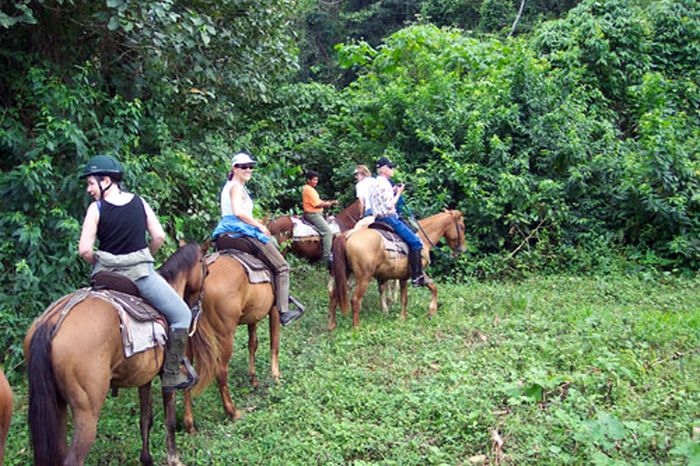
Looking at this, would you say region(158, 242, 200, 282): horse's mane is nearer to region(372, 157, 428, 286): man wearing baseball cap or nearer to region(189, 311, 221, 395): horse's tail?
region(189, 311, 221, 395): horse's tail

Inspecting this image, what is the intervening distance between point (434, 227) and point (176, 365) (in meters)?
6.17

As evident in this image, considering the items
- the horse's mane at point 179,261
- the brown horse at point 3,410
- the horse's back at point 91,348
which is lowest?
the brown horse at point 3,410

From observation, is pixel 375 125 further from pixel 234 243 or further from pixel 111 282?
pixel 111 282

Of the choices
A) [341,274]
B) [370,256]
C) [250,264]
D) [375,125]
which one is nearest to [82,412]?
[250,264]

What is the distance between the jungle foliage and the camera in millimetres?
7023

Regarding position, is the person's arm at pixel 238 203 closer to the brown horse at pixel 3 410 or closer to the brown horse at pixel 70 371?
the brown horse at pixel 70 371

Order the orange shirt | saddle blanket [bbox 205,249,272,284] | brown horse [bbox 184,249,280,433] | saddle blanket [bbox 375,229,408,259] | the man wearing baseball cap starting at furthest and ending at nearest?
the orange shirt < the man wearing baseball cap < saddle blanket [bbox 375,229,408,259] < saddle blanket [bbox 205,249,272,284] < brown horse [bbox 184,249,280,433]

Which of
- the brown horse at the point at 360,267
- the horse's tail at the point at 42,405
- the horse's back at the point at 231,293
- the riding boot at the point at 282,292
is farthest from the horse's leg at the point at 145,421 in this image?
the brown horse at the point at 360,267

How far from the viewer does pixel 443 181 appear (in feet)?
43.3

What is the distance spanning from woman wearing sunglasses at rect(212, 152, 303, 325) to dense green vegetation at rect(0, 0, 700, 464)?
3.46 feet

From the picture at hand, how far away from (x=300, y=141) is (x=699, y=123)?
992 centimetres

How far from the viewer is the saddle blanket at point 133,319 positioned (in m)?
4.49

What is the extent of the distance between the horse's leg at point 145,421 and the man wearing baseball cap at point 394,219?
16.1ft

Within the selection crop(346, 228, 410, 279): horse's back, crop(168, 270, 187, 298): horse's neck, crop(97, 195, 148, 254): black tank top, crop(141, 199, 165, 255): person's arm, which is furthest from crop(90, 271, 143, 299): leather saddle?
crop(346, 228, 410, 279): horse's back
